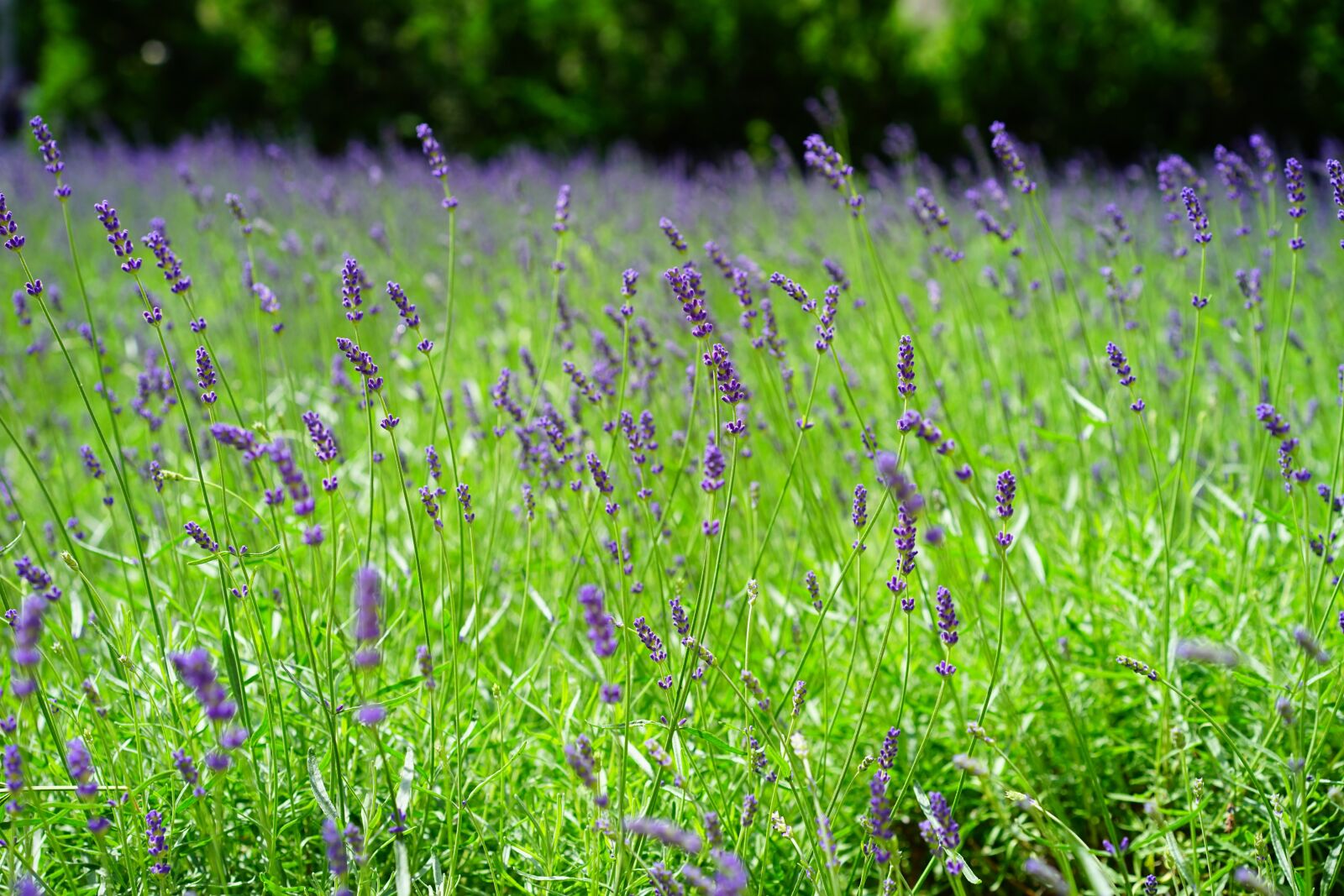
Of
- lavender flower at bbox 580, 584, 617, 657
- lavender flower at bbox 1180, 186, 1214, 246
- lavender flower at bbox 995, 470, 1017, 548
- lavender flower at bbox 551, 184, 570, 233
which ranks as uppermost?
lavender flower at bbox 551, 184, 570, 233

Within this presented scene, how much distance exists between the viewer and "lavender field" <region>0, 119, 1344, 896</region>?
157cm

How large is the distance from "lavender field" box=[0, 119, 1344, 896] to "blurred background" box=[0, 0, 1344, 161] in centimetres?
734

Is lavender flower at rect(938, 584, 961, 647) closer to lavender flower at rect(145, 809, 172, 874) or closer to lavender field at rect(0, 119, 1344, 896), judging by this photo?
lavender field at rect(0, 119, 1344, 896)

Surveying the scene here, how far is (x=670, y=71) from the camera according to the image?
11.7m

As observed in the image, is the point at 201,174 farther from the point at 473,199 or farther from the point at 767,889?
the point at 767,889

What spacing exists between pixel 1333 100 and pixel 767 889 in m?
11.0

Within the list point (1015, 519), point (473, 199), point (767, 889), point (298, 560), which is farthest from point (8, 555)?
point (473, 199)

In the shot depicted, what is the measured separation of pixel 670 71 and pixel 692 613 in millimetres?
10933

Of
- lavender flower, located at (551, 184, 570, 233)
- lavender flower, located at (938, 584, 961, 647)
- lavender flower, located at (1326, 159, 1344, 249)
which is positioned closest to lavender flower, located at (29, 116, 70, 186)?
lavender flower, located at (551, 184, 570, 233)

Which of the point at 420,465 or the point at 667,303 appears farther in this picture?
the point at 667,303

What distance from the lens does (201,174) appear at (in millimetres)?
7785

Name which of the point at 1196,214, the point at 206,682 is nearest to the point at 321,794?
the point at 206,682

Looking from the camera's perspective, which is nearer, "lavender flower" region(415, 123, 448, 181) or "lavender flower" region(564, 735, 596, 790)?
"lavender flower" region(564, 735, 596, 790)

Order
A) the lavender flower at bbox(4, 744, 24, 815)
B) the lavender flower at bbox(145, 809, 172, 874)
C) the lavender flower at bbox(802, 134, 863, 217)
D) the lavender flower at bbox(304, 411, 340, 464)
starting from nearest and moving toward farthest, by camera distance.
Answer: the lavender flower at bbox(4, 744, 24, 815), the lavender flower at bbox(304, 411, 340, 464), the lavender flower at bbox(145, 809, 172, 874), the lavender flower at bbox(802, 134, 863, 217)
